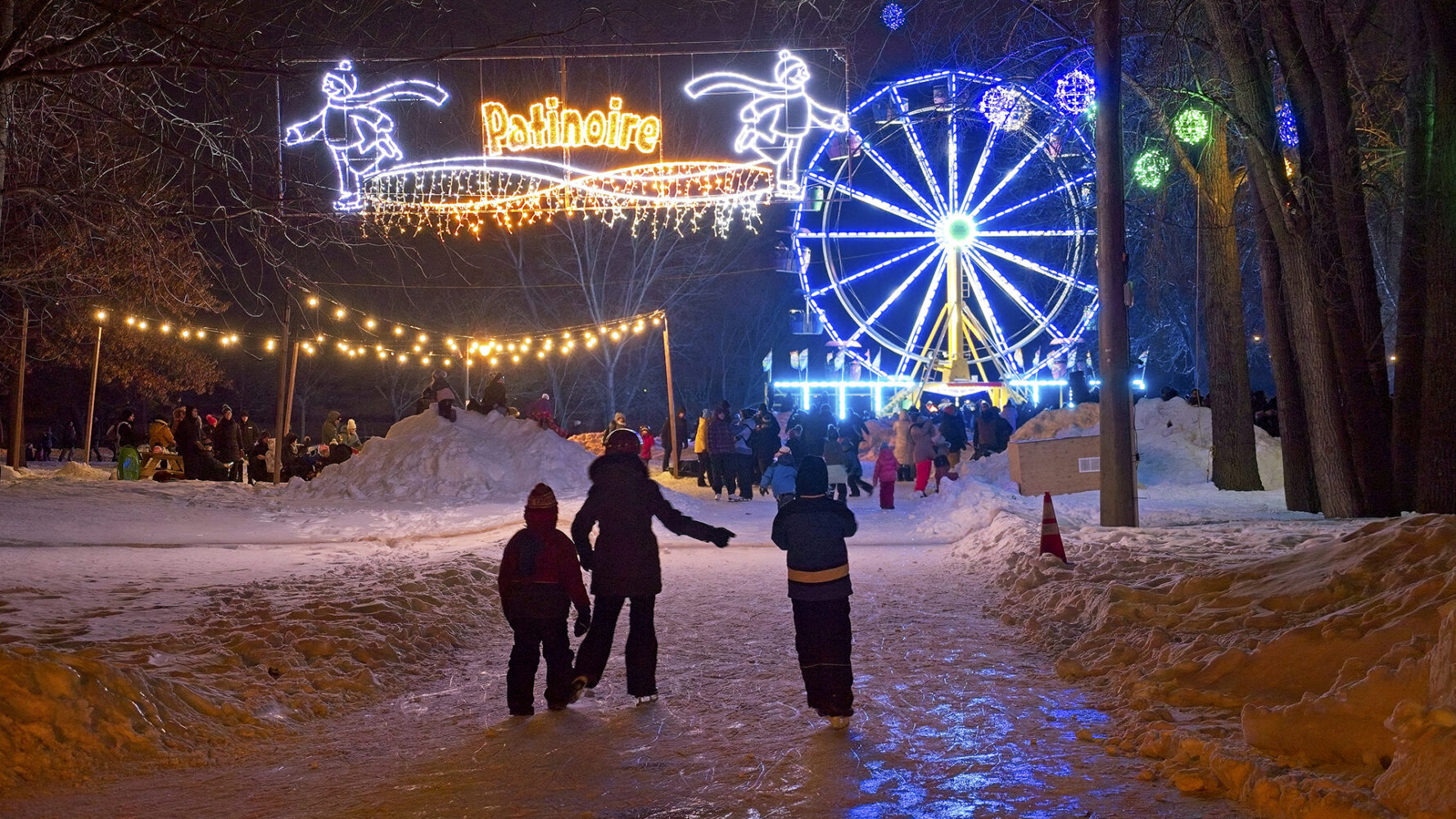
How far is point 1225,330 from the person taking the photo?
1842 centimetres

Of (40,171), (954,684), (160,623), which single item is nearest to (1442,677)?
(954,684)

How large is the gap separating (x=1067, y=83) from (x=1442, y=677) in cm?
1461

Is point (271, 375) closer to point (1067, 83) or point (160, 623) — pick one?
point (1067, 83)

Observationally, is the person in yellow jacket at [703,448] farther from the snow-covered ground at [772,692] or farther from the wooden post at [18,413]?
the wooden post at [18,413]

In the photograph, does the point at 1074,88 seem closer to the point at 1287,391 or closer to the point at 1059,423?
the point at 1287,391

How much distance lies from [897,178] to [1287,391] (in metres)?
16.9

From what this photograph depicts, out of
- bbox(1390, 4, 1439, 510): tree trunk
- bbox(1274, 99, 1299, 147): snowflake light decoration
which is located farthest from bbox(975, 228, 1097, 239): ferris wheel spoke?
bbox(1390, 4, 1439, 510): tree trunk

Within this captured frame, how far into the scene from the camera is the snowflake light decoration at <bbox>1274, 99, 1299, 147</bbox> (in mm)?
14383

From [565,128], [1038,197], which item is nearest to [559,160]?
[565,128]

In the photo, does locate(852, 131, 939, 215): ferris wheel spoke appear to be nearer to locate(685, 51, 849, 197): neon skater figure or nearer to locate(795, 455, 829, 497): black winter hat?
locate(685, 51, 849, 197): neon skater figure

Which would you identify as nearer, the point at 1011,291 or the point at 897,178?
the point at 897,178

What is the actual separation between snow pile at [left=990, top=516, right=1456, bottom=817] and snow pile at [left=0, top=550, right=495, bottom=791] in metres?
4.50

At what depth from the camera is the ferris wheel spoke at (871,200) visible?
27.5 metres

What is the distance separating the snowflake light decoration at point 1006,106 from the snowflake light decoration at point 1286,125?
3769mm
